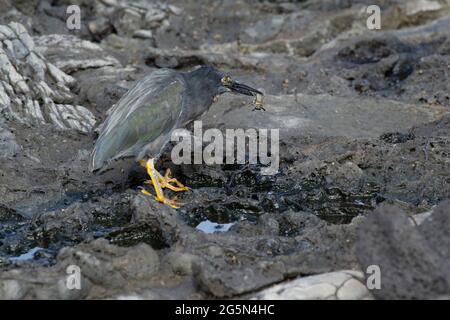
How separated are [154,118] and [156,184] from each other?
0.60m

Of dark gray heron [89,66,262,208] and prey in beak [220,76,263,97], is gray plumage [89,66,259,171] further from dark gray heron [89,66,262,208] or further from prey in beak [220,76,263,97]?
prey in beak [220,76,263,97]

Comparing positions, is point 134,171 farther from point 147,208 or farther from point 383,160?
point 383,160

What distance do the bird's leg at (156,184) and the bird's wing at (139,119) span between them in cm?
17

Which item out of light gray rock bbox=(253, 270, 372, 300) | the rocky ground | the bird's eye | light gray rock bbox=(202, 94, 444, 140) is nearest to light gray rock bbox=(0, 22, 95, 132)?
the rocky ground

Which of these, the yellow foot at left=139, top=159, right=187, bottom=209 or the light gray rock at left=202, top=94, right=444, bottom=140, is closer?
the yellow foot at left=139, top=159, right=187, bottom=209

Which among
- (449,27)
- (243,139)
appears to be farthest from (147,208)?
(449,27)

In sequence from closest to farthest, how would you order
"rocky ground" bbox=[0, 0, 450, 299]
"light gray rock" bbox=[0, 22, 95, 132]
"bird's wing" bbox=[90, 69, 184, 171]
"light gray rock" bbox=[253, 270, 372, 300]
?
"light gray rock" bbox=[253, 270, 372, 300]
"rocky ground" bbox=[0, 0, 450, 299]
"bird's wing" bbox=[90, 69, 184, 171]
"light gray rock" bbox=[0, 22, 95, 132]

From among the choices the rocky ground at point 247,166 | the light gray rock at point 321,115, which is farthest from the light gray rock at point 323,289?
the light gray rock at point 321,115

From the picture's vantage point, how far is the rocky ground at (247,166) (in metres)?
4.98

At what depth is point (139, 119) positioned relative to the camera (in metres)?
6.86

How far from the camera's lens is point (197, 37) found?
12516mm

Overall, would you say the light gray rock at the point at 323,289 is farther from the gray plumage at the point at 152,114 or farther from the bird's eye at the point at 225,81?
the bird's eye at the point at 225,81

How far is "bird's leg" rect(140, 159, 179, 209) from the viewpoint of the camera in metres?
6.55

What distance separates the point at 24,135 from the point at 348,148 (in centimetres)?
328
